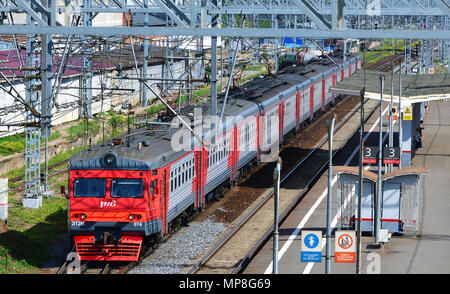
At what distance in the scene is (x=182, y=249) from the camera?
22672 millimetres

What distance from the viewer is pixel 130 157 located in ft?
68.0

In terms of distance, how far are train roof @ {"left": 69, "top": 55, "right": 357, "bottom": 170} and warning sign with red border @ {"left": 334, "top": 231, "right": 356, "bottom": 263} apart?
498 cm

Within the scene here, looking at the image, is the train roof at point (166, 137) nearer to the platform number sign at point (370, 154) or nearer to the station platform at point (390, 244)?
the station platform at point (390, 244)

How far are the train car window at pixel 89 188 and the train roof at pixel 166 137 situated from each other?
352 millimetres

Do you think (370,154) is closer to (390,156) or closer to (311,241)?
(390,156)

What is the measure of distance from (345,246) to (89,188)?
6419mm

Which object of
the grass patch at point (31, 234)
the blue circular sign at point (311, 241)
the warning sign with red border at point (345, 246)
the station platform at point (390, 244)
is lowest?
the grass patch at point (31, 234)

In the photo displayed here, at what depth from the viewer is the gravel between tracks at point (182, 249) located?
68.8ft

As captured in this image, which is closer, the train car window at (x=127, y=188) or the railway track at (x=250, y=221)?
the train car window at (x=127, y=188)

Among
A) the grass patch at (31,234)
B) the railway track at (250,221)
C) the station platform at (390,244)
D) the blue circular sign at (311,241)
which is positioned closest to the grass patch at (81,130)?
the grass patch at (31,234)

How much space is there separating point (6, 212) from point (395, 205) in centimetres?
1139
